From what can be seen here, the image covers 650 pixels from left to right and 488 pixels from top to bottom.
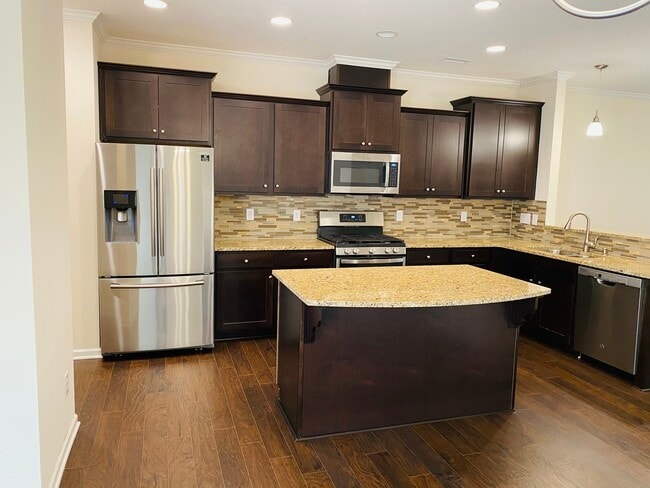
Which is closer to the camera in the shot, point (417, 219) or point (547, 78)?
point (547, 78)

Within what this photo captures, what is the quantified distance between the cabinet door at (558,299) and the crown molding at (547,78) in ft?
6.55

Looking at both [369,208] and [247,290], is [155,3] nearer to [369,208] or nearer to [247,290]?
[247,290]

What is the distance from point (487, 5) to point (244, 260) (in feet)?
9.07

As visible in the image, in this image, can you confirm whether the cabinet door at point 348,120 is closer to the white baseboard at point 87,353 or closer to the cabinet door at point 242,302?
the cabinet door at point 242,302

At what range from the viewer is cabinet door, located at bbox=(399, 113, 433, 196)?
16.8 ft

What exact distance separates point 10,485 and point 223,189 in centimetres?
298

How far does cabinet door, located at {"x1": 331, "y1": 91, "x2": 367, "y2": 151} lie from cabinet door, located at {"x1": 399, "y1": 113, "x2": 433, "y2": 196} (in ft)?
1.58

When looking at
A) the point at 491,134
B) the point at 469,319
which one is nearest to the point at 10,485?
the point at 469,319

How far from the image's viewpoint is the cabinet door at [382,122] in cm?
489

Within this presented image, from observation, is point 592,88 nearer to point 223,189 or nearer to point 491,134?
point 491,134

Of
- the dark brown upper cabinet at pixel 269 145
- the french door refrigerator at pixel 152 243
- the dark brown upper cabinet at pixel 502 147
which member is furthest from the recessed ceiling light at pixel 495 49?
the french door refrigerator at pixel 152 243

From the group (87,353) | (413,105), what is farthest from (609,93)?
(87,353)

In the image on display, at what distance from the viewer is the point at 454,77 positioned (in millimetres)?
5535

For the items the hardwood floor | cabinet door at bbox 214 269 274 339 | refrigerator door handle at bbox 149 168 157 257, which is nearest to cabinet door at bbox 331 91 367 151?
cabinet door at bbox 214 269 274 339
